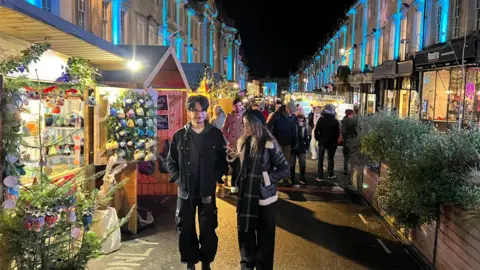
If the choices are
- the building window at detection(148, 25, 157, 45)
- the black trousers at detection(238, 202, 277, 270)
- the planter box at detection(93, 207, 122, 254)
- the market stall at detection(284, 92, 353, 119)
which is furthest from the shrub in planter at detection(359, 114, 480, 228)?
the building window at detection(148, 25, 157, 45)

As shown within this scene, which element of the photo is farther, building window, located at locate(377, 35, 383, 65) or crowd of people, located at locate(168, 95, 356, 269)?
building window, located at locate(377, 35, 383, 65)

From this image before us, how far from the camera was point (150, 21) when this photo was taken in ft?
68.2

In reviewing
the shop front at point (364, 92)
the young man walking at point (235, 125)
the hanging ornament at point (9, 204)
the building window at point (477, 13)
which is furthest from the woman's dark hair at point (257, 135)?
the shop front at point (364, 92)

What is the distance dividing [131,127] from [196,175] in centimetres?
183

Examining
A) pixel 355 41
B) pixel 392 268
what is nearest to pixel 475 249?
pixel 392 268

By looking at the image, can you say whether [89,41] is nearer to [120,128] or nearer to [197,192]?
[120,128]

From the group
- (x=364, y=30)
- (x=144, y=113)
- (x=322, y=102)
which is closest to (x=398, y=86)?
(x=322, y=102)

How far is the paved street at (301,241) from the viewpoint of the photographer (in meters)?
5.13

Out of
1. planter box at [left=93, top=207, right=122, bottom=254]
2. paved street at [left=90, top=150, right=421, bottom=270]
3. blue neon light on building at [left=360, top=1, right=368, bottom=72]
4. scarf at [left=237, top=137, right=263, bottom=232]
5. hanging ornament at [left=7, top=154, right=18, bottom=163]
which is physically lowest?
paved street at [left=90, top=150, right=421, bottom=270]

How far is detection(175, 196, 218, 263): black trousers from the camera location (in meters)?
4.57

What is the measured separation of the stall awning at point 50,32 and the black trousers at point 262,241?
2.93 m

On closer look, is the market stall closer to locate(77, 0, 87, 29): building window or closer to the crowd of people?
locate(77, 0, 87, 29): building window

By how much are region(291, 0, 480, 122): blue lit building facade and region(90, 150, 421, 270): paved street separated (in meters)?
3.01

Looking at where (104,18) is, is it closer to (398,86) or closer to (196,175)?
(196,175)
